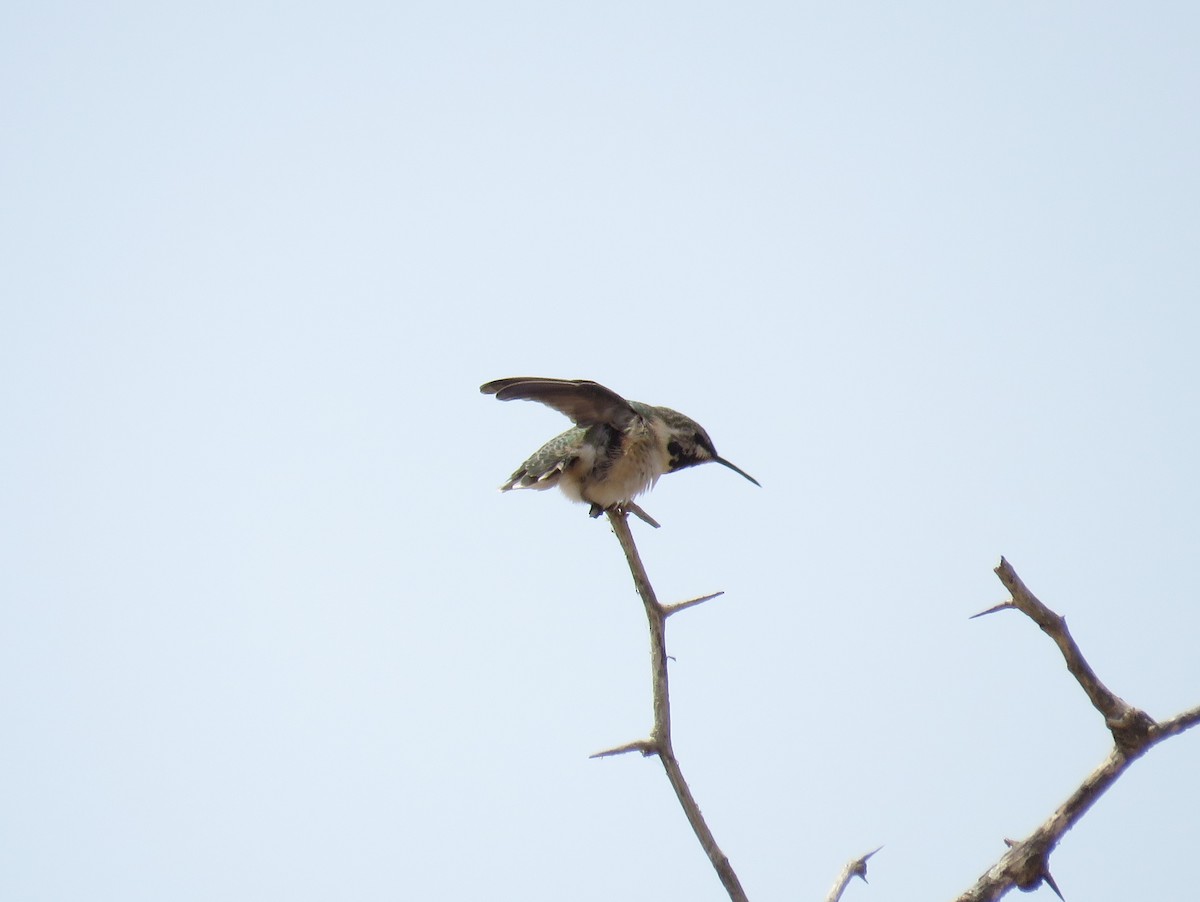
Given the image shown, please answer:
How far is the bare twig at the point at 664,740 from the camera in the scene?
5715 mm

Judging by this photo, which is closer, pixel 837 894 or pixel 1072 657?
pixel 1072 657

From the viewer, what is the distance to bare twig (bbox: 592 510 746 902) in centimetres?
571

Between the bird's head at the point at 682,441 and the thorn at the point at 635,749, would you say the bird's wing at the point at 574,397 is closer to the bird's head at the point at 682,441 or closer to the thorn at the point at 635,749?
the bird's head at the point at 682,441

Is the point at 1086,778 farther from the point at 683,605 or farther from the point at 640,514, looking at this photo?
the point at 640,514

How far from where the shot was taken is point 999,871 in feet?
17.3

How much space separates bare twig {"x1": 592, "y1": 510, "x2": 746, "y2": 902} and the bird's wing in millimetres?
1579

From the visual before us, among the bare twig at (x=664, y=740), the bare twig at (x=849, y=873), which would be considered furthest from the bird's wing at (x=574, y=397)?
the bare twig at (x=849, y=873)

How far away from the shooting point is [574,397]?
8.49 metres

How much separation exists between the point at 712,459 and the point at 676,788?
15.6 feet

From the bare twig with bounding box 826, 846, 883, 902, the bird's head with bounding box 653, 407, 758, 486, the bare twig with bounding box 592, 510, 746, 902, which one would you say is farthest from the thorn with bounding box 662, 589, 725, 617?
the bird's head with bounding box 653, 407, 758, 486

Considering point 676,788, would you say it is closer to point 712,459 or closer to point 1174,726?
point 1174,726

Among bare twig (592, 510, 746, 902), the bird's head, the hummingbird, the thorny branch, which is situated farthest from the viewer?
the bird's head

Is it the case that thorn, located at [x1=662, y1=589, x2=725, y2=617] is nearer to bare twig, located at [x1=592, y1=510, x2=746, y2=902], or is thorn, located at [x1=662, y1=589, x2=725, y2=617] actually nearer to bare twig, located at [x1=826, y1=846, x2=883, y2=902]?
bare twig, located at [x1=592, y1=510, x2=746, y2=902]

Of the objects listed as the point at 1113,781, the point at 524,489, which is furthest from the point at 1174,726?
the point at 524,489
